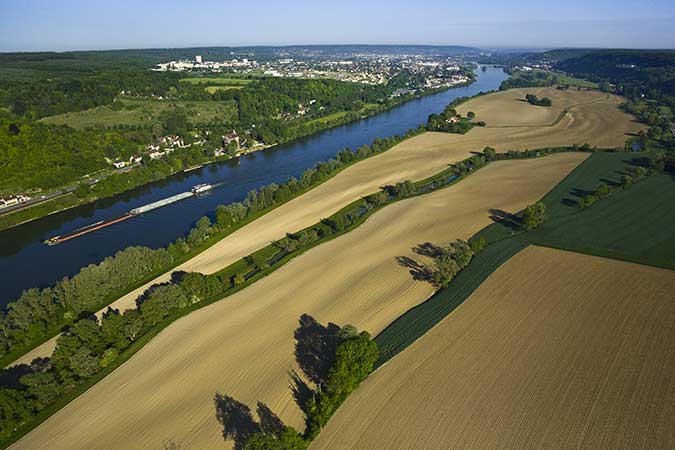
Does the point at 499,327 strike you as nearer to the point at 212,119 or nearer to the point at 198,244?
the point at 198,244

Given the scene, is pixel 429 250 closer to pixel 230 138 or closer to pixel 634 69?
pixel 230 138

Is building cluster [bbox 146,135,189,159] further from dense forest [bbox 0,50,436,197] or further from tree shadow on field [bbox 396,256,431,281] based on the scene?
tree shadow on field [bbox 396,256,431,281]

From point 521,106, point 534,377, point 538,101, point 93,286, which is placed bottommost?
point 534,377

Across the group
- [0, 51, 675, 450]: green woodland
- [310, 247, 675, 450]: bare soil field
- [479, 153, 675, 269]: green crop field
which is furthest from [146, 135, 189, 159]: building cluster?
[310, 247, 675, 450]: bare soil field

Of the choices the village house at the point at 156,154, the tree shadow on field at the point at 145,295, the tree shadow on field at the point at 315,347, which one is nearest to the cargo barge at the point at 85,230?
the tree shadow on field at the point at 145,295

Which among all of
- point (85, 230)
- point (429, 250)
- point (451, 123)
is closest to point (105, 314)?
point (85, 230)

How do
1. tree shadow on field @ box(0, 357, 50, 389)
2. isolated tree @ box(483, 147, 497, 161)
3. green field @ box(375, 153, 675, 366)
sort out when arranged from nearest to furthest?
tree shadow on field @ box(0, 357, 50, 389)
green field @ box(375, 153, 675, 366)
isolated tree @ box(483, 147, 497, 161)

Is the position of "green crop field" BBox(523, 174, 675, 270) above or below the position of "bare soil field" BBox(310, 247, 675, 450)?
above
